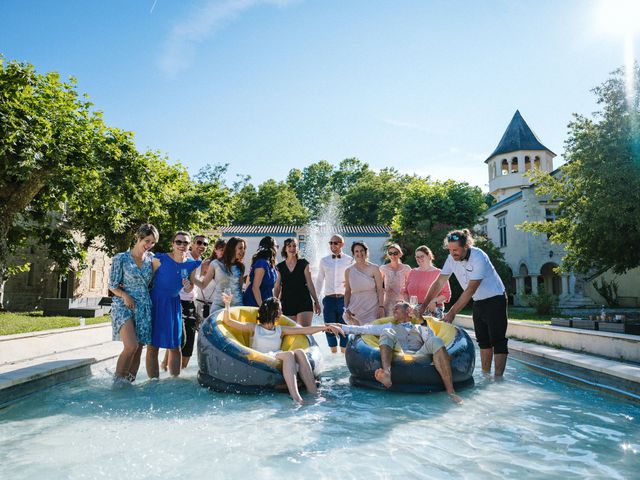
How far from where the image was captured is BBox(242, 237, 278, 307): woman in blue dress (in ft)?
23.4

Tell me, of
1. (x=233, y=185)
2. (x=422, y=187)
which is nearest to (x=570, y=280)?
(x=422, y=187)

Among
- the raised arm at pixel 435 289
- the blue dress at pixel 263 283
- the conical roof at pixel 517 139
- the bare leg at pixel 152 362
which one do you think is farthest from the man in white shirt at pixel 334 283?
the conical roof at pixel 517 139

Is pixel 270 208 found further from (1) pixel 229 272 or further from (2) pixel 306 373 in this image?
(2) pixel 306 373

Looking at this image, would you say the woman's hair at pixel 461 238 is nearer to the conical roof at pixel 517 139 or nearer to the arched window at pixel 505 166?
the conical roof at pixel 517 139

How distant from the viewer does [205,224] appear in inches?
1043

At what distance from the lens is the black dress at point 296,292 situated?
754 cm

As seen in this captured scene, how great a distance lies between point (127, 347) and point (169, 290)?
84 centimetres

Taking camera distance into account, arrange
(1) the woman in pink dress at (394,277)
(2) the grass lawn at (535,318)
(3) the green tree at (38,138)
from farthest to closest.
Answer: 1. (2) the grass lawn at (535,318)
2. (3) the green tree at (38,138)
3. (1) the woman in pink dress at (394,277)

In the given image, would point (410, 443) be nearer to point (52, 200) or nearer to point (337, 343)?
point (337, 343)

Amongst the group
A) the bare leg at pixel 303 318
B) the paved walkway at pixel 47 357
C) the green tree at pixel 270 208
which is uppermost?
the green tree at pixel 270 208

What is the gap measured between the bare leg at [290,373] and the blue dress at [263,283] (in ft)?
5.52

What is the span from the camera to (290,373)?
18.1 feet

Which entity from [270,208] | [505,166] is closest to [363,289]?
[505,166]

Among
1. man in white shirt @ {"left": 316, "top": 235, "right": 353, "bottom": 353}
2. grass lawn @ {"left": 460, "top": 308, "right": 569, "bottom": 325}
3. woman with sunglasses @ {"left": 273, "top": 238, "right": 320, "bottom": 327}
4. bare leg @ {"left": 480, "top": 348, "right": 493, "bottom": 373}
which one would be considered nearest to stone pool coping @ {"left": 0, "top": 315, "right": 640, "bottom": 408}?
bare leg @ {"left": 480, "top": 348, "right": 493, "bottom": 373}
